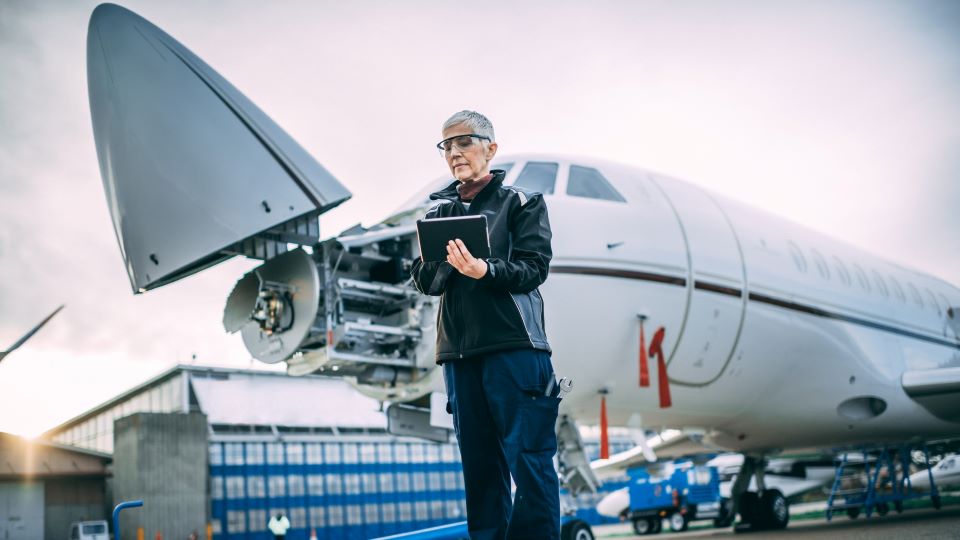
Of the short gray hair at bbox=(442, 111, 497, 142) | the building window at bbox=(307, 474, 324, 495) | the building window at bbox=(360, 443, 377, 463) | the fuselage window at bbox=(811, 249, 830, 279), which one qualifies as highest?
the fuselage window at bbox=(811, 249, 830, 279)

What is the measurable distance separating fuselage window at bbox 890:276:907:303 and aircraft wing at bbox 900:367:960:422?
A: 3.88 ft

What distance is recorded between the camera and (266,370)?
33.0 m

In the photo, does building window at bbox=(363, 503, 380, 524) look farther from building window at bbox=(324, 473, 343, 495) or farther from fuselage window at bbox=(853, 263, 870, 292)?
fuselage window at bbox=(853, 263, 870, 292)

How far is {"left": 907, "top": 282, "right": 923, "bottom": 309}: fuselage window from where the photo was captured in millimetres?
12896

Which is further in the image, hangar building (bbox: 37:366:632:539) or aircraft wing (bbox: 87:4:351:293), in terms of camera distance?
hangar building (bbox: 37:366:632:539)

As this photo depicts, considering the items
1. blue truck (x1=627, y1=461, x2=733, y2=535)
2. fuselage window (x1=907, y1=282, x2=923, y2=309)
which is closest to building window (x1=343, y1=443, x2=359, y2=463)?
blue truck (x1=627, y1=461, x2=733, y2=535)

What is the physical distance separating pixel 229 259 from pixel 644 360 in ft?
13.1

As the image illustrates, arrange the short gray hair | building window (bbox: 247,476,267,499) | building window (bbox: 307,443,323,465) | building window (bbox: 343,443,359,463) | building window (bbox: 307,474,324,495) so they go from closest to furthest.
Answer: the short gray hair, building window (bbox: 247,476,267,499), building window (bbox: 307,474,324,495), building window (bbox: 307,443,323,465), building window (bbox: 343,443,359,463)

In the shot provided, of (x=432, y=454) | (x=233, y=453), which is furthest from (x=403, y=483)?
(x=233, y=453)

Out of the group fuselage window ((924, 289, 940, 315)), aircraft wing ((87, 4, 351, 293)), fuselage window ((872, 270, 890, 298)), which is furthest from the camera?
fuselage window ((924, 289, 940, 315))

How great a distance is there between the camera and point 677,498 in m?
21.8

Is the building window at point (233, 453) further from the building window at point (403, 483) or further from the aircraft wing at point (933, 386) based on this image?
the aircraft wing at point (933, 386)

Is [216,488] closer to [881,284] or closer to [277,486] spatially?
[277,486]

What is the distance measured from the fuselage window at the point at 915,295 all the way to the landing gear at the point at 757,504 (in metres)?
3.34
